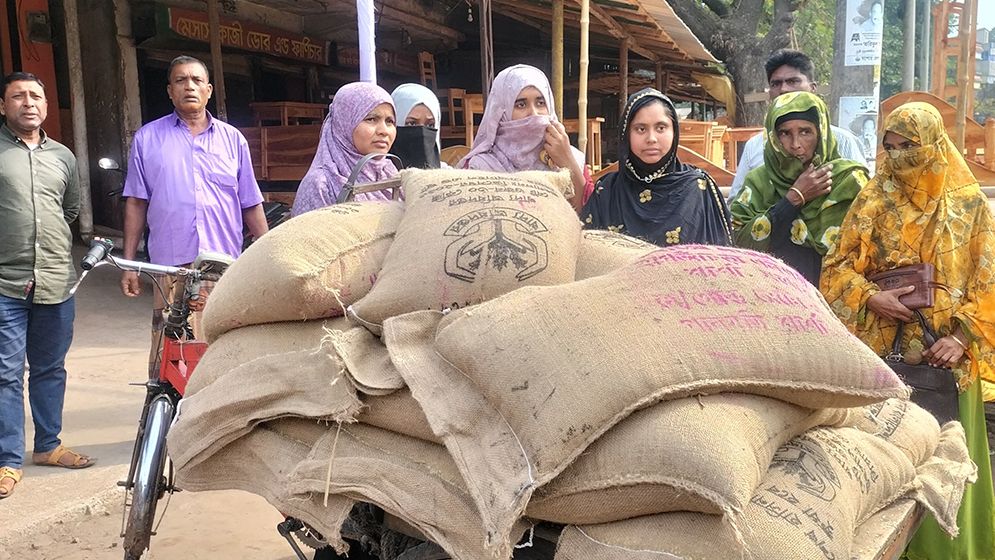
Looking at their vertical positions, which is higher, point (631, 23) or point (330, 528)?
point (631, 23)

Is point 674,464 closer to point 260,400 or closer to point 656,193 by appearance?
point 260,400

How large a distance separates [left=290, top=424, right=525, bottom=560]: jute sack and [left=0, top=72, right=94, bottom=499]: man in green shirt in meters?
2.79

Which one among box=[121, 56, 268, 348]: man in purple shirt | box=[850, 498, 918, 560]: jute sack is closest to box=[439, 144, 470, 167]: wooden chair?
box=[121, 56, 268, 348]: man in purple shirt

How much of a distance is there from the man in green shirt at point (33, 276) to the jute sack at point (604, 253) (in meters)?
2.94

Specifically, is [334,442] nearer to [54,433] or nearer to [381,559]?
[381,559]

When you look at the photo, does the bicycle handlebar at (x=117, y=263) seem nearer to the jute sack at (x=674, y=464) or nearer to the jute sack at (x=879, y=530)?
the jute sack at (x=674, y=464)

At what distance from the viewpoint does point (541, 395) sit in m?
1.35

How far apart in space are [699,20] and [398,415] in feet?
41.9

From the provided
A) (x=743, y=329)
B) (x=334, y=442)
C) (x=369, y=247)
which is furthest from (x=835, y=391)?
(x=369, y=247)

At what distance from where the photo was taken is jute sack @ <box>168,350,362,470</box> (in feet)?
5.17

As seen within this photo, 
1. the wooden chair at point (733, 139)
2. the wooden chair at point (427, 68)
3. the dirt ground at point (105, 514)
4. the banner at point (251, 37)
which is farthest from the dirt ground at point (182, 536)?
the wooden chair at point (427, 68)

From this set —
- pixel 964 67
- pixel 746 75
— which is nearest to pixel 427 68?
pixel 746 75

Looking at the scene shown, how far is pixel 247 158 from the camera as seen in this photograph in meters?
3.95

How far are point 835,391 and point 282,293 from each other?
45.3 inches
